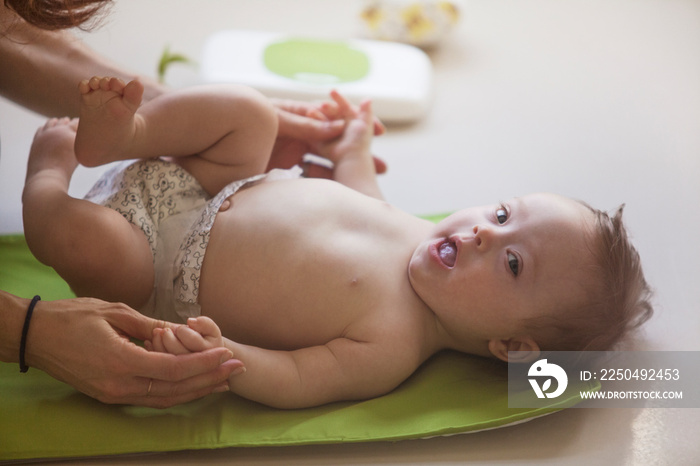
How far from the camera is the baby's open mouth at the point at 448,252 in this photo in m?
1.20

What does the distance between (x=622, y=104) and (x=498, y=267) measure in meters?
1.11

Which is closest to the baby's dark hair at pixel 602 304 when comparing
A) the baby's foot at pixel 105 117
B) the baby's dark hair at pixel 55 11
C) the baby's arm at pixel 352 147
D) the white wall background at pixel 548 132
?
the white wall background at pixel 548 132

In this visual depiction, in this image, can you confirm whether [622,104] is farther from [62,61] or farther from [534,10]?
[62,61]

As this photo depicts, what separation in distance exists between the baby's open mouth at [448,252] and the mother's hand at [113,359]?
0.39 m

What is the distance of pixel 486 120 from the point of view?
1.99m

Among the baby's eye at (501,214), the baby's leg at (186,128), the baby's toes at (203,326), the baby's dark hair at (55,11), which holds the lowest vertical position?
the baby's toes at (203,326)

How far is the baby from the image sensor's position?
3.68 feet

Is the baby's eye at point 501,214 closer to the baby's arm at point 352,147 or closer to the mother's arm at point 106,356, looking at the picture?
the baby's arm at point 352,147

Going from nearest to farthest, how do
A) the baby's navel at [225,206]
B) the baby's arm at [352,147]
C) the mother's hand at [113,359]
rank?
1. the mother's hand at [113,359]
2. the baby's navel at [225,206]
3. the baby's arm at [352,147]

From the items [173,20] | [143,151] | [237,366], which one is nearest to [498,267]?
[237,366]

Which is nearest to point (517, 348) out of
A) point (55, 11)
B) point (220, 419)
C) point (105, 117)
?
point (220, 419)

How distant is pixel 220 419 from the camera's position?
3.53 ft

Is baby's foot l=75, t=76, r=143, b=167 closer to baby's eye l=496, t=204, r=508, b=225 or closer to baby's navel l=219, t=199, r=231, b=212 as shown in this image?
baby's navel l=219, t=199, r=231, b=212

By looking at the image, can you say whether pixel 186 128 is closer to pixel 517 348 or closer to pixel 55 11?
pixel 55 11
